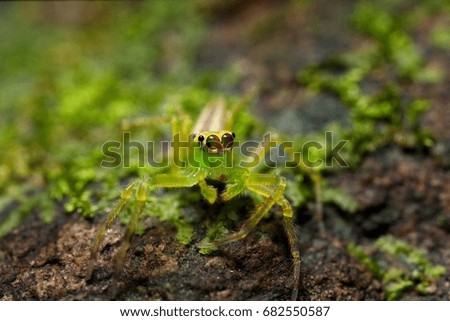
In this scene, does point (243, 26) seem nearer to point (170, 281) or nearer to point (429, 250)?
point (429, 250)

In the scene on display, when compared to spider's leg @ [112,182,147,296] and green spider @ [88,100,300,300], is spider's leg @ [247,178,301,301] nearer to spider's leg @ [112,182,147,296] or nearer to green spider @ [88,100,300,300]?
green spider @ [88,100,300,300]

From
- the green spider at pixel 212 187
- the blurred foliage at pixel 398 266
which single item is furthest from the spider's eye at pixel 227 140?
the blurred foliage at pixel 398 266

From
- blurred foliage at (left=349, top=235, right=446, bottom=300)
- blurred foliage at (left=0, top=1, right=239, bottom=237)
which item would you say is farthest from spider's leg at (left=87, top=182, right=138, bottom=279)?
blurred foliage at (left=349, top=235, right=446, bottom=300)

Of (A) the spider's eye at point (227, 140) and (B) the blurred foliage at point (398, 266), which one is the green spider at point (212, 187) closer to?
(A) the spider's eye at point (227, 140)

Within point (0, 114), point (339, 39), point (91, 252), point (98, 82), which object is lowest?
point (91, 252)

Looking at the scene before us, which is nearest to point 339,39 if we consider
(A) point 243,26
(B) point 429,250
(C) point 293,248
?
(A) point 243,26

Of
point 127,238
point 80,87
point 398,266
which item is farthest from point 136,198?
point 80,87
